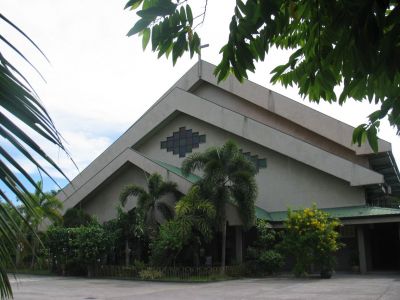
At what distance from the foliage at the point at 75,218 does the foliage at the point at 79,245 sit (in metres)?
2.43

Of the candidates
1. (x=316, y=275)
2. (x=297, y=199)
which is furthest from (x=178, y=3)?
(x=297, y=199)

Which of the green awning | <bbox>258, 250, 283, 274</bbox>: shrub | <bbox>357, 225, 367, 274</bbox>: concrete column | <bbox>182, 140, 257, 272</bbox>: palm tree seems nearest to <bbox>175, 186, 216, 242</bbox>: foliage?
<bbox>182, 140, 257, 272</bbox>: palm tree

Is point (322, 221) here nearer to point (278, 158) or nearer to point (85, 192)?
point (278, 158)

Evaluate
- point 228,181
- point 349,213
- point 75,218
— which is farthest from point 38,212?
point 75,218

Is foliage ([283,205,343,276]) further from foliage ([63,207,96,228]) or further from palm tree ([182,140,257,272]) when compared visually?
foliage ([63,207,96,228])

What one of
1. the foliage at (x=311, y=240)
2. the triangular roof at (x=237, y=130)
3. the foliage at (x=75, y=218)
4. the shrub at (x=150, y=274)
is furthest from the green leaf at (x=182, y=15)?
the foliage at (x=75, y=218)

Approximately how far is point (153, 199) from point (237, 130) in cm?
720

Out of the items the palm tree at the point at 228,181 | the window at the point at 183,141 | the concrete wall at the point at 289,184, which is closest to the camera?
the palm tree at the point at 228,181

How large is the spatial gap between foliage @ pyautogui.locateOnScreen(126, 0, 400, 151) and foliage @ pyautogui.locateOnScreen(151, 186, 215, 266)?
1891cm

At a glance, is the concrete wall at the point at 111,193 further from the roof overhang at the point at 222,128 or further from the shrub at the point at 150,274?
the shrub at the point at 150,274

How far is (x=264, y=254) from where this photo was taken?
24141 mm

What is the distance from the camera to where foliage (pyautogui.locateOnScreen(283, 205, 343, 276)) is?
73.4 feet

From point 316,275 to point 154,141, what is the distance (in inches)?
595

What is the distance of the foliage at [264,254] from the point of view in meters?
24.0
